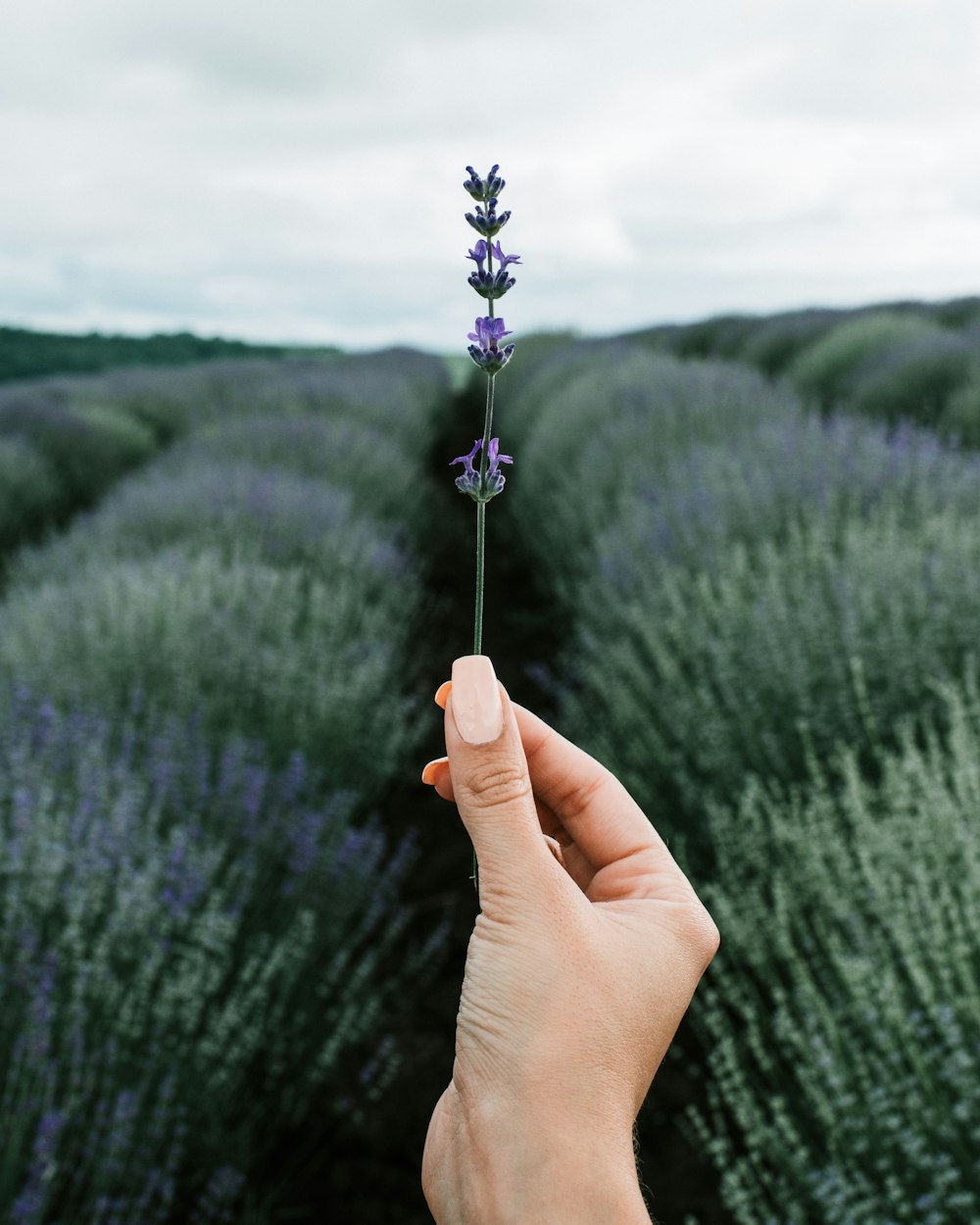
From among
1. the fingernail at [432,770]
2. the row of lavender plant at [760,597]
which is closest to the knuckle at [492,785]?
the fingernail at [432,770]

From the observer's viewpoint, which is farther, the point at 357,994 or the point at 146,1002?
the point at 357,994

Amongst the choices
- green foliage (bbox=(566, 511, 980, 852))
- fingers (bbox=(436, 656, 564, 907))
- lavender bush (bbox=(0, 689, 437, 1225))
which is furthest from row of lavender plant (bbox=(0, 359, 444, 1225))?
fingers (bbox=(436, 656, 564, 907))

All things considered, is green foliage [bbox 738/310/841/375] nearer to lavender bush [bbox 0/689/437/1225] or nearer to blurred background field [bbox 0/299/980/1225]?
blurred background field [bbox 0/299/980/1225]

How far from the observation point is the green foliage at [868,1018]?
157 centimetres

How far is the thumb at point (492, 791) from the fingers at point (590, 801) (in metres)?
0.14

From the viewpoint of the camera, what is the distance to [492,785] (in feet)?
2.44

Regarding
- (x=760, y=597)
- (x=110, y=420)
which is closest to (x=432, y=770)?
(x=760, y=597)

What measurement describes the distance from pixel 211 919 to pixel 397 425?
25.0 feet

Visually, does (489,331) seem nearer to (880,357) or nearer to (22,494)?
(22,494)

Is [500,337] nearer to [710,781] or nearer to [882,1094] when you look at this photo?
[882,1094]

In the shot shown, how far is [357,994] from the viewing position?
8.93 ft

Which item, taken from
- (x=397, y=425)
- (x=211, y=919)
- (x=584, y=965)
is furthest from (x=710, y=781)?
(x=397, y=425)

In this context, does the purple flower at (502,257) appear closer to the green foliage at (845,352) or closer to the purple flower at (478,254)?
the purple flower at (478,254)

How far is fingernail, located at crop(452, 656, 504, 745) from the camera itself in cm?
73
